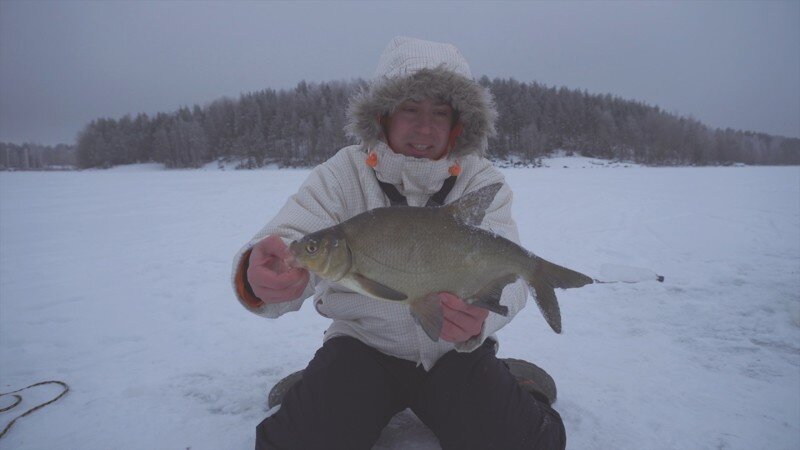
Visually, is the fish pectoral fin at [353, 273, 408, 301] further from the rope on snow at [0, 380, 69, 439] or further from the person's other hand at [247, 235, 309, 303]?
the rope on snow at [0, 380, 69, 439]

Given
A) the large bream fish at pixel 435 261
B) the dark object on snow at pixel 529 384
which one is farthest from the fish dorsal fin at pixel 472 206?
the dark object on snow at pixel 529 384

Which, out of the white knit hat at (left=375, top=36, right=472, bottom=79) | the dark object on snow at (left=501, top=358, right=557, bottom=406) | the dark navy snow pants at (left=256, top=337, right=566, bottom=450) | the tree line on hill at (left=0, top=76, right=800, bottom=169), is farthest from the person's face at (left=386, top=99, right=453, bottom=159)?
the tree line on hill at (left=0, top=76, right=800, bottom=169)

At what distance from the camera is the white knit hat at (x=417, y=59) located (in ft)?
9.50

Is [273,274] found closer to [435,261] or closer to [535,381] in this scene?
[435,261]

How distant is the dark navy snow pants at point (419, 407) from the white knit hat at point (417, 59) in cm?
188

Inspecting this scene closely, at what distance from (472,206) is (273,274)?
969 millimetres

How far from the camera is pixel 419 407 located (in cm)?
256

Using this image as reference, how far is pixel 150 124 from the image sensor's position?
75.8 metres

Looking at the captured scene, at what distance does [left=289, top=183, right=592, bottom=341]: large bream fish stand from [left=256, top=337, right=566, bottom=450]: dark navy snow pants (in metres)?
0.61

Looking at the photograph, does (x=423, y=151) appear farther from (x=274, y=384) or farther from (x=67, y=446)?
(x=67, y=446)

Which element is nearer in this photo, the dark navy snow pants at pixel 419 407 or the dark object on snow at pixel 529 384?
the dark navy snow pants at pixel 419 407

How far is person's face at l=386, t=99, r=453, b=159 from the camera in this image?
9.38ft

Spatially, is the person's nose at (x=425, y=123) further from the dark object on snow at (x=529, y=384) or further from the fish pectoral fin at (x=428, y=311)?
the dark object on snow at (x=529, y=384)

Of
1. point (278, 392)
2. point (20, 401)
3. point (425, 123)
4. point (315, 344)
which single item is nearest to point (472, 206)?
point (425, 123)
